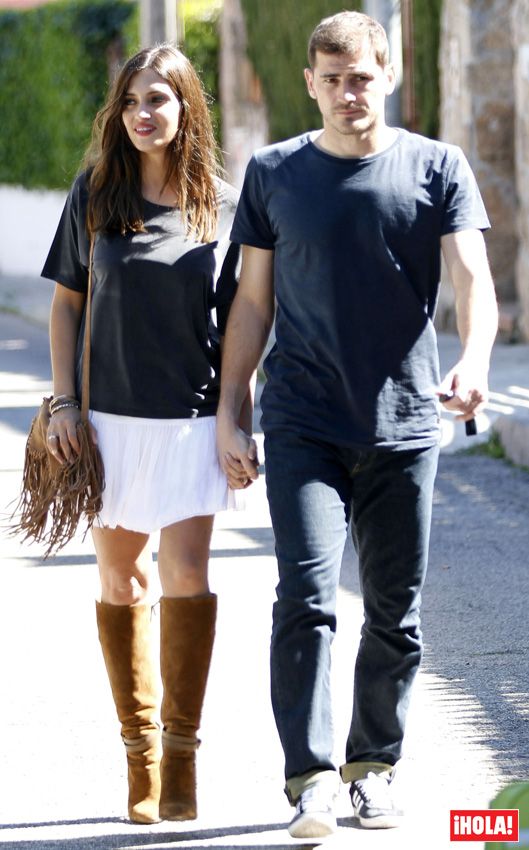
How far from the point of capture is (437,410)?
149 inches

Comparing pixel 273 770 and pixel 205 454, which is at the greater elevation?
pixel 205 454

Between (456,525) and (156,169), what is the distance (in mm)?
3871

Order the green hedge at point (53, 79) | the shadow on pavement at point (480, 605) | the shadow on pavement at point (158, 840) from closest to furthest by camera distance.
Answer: the shadow on pavement at point (158, 840), the shadow on pavement at point (480, 605), the green hedge at point (53, 79)

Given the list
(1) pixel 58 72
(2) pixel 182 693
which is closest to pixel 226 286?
(2) pixel 182 693

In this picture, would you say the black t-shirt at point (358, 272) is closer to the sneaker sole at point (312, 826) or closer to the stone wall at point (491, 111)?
the sneaker sole at point (312, 826)

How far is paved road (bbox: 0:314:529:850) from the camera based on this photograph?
3.92m

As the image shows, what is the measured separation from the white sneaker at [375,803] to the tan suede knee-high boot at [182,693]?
406 millimetres

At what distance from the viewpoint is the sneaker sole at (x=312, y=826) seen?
11.7 ft

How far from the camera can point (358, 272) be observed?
361 cm

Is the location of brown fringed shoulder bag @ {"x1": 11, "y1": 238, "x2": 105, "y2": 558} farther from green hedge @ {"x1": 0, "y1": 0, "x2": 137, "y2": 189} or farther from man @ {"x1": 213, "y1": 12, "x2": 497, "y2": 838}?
green hedge @ {"x1": 0, "y1": 0, "x2": 137, "y2": 189}

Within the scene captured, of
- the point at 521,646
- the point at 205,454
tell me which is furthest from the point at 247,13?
the point at 205,454

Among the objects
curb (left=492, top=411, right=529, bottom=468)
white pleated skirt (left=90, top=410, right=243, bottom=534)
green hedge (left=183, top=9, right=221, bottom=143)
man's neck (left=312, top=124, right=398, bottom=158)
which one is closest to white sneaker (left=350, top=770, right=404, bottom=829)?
white pleated skirt (left=90, top=410, right=243, bottom=534)

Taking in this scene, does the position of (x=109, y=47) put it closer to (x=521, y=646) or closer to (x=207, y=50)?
(x=207, y=50)

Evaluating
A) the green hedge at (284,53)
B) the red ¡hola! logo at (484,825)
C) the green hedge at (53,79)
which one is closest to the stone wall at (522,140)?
the green hedge at (284,53)
